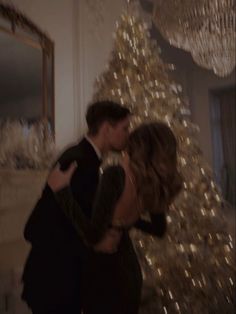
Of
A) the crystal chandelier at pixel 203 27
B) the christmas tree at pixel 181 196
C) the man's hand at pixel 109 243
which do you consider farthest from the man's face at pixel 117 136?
the crystal chandelier at pixel 203 27

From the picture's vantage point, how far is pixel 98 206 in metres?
1.34

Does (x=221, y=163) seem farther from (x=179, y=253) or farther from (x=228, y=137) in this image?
(x=179, y=253)

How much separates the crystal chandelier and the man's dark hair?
2.51ft

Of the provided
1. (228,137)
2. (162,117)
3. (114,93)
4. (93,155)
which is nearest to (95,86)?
(114,93)

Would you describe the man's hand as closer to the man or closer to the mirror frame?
the man

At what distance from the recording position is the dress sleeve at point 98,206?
1.34 meters

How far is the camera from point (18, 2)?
1884 mm

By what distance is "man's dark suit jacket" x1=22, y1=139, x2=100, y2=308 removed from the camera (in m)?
1.41

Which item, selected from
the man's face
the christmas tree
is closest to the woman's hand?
the man's face

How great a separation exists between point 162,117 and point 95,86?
427 millimetres

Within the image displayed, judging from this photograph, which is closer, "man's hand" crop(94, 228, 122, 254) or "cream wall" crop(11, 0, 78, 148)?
"man's hand" crop(94, 228, 122, 254)

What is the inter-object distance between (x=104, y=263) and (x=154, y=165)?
Answer: 39cm

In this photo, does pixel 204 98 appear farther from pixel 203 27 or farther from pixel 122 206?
pixel 122 206

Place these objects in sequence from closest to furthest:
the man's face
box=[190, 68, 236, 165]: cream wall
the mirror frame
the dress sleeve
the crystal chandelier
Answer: the dress sleeve
the man's face
the mirror frame
the crystal chandelier
box=[190, 68, 236, 165]: cream wall
